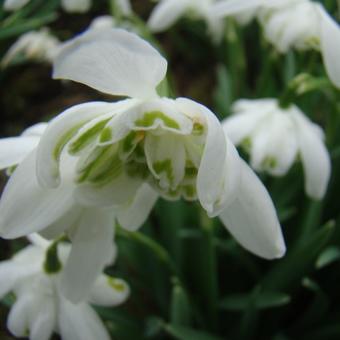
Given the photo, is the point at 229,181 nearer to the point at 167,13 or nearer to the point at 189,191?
the point at 189,191

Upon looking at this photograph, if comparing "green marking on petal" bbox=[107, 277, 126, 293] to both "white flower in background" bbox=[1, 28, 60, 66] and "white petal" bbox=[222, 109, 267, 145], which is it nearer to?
"white petal" bbox=[222, 109, 267, 145]

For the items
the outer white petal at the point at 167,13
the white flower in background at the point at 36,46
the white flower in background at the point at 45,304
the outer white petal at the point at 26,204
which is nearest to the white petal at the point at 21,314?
the white flower in background at the point at 45,304

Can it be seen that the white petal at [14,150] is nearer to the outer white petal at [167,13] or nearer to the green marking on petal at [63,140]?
the green marking on petal at [63,140]

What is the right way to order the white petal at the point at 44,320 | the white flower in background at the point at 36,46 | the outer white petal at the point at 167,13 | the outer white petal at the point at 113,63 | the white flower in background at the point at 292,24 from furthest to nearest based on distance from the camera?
the white flower in background at the point at 36,46, the outer white petal at the point at 167,13, the white flower in background at the point at 292,24, the white petal at the point at 44,320, the outer white petal at the point at 113,63

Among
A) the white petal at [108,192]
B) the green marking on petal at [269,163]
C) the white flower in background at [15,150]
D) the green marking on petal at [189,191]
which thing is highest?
the white flower in background at [15,150]

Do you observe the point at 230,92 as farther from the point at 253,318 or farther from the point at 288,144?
the point at 253,318

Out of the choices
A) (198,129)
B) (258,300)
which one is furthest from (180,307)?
(198,129)

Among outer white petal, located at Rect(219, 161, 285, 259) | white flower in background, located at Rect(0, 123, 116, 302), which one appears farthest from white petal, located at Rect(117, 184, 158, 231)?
outer white petal, located at Rect(219, 161, 285, 259)

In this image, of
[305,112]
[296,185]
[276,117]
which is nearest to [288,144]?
[276,117]
